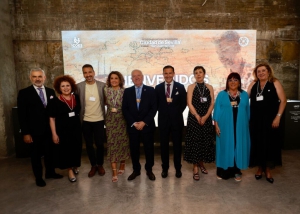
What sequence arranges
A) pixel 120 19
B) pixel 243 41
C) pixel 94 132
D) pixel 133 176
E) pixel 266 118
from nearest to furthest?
pixel 266 118, pixel 133 176, pixel 94 132, pixel 120 19, pixel 243 41

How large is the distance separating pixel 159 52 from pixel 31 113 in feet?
9.71

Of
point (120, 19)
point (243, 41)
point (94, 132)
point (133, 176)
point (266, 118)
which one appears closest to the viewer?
point (266, 118)

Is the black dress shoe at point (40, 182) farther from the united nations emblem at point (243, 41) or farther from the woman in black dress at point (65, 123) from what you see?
the united nations emblem at point (243, 41)

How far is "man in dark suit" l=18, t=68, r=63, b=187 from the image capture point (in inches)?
121

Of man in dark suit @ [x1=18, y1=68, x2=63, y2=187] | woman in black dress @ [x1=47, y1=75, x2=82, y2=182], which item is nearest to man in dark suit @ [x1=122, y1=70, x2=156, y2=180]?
woman in black dress @ [x1=47, y1=75, x2=82, y2=182]

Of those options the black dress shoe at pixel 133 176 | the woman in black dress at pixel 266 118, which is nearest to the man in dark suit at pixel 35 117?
the black dress shoe at pixel 133 176

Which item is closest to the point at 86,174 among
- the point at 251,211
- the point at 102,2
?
the point at 251,211

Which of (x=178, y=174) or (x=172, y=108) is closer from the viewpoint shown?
(x=172, y=108)

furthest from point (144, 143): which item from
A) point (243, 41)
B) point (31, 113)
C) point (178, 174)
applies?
point (243, 41)

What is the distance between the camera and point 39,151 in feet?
10.5

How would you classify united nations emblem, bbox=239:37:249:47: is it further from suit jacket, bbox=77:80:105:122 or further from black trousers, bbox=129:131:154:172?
suit jacket, bbox=77:80:105:122

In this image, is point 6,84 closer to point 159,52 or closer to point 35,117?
point 35,117

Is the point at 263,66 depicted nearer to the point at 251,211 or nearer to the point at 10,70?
the point at 251,211

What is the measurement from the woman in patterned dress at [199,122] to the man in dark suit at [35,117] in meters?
2.09
